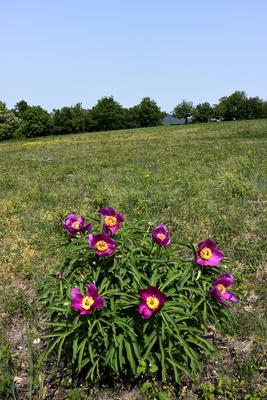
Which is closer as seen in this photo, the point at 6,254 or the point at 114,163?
the point at 6,254

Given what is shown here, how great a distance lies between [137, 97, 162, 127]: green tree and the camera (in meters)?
112

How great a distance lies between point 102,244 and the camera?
10.5 feet

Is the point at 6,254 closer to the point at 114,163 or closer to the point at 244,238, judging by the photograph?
the point at 244,238

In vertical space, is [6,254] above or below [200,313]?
below

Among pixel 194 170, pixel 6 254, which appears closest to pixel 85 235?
pixel 6 254

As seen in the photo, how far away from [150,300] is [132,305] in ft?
0.85

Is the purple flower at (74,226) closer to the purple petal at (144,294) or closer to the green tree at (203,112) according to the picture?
the purple petal at (144,294)

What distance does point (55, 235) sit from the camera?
23.9 feet

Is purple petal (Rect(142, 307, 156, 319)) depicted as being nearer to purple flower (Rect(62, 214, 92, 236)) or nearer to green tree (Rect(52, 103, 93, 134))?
Answer: purple flower (Rect(62, 214, 92, 236))

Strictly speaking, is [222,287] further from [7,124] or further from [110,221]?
[7,124]

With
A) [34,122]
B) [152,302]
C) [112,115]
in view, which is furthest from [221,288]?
[112,115]

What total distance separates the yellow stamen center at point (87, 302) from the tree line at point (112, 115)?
95949 millimetres

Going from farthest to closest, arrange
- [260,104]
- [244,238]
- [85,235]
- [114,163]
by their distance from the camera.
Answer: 1. [260,104]
2. [114,163]
3. [244,238]
4. [85,235]

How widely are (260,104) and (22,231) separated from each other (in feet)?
356
